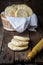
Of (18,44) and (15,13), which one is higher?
(15,13)

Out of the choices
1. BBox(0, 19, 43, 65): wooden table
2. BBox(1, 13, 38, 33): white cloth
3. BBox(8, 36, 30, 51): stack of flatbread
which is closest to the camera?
BBox(0, 19, 43, 65): wooden table

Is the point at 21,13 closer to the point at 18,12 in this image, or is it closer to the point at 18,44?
the point at 18,12

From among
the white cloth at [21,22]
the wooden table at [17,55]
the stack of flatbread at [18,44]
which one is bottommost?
the wooden table at [17,55]

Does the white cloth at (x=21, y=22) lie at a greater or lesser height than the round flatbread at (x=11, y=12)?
lesser

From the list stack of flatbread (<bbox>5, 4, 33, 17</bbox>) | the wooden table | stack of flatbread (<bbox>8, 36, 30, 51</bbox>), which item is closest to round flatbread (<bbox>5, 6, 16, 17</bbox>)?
stack of flatbread (<bbox>5, 4, 33, 17</bbox>)

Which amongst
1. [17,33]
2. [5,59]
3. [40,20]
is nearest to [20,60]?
[5,59]

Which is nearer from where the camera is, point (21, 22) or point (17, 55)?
point (17, 55)

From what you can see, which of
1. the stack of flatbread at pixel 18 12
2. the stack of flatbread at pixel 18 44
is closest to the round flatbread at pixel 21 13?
the stack of flatbread at pixel 18 12

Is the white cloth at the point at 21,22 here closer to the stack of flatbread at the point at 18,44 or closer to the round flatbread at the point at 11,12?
the round flatbread at the point at 11,12

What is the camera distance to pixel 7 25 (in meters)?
1.76

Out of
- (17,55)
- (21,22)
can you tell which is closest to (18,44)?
(17,55)

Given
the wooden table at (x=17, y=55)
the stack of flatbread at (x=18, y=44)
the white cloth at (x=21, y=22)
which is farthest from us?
the white cloth at (x=21, y=22)

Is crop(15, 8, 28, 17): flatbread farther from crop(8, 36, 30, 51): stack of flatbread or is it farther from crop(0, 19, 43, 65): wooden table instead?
crop(8, 36, 30, 51): stack of flatbread

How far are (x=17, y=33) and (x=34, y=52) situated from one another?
0.42 m
